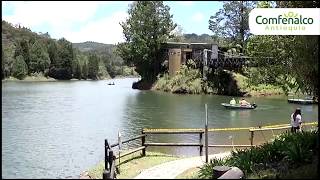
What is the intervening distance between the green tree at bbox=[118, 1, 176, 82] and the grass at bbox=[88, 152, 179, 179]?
6944 cm

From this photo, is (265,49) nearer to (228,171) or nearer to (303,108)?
(228,171)

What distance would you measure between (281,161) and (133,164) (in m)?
6.07

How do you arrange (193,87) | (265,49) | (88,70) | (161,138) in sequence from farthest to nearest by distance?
(88,70) < (193,87) < (161,138) < (265,49)

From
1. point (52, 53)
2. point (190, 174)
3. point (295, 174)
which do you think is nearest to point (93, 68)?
point (52, 53)

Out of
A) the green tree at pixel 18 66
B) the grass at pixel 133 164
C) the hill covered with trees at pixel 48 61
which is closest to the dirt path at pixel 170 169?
the grass at pixel 133 164

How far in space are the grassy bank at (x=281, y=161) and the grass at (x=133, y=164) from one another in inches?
107

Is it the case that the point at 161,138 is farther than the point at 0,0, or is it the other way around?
the point at 161,138

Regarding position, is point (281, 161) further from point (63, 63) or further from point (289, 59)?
point (63, 63)

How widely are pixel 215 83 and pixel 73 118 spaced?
4194 centimetres

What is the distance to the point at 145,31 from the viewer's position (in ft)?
291

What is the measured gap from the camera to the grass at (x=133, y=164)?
636 inches

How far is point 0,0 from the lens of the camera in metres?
8.68

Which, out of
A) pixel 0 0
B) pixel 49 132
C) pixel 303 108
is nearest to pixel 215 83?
pixel 303 108

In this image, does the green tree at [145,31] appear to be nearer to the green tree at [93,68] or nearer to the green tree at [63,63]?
the green tree at [63,63]
